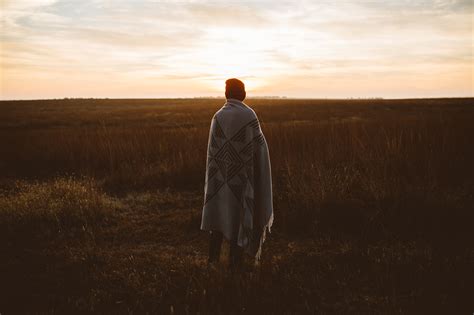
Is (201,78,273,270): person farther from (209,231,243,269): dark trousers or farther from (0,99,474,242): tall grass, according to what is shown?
(0,99,474,242): tall grass

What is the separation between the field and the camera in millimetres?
3363

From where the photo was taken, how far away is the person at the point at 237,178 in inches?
141

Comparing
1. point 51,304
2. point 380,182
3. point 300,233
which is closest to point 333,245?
point 300,233

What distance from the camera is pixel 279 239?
517 centimetres

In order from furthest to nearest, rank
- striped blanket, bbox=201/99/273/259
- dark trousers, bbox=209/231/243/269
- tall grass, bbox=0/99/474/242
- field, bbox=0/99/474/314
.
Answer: tall grass, bbox=0/99/474/242 < dark trousers, bbox=209/231/243/269 < striped blanket, bbox=201/99/273/259 < field, bbox=0/99/474/314

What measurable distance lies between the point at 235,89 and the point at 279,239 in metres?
2.44

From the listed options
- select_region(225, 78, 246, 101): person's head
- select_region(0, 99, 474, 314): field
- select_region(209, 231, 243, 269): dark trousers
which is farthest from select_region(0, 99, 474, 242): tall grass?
select_region(225, 78, 246, 101): person's head

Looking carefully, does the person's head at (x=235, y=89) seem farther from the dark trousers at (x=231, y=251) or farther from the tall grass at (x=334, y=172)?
the tall grass at (x=334, y=172)

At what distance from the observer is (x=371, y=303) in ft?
10.8

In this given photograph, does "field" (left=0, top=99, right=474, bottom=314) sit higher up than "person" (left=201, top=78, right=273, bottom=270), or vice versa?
"person" (left=201, top=78, right=273, bottom=270)

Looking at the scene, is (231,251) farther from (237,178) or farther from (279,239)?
(279,239)

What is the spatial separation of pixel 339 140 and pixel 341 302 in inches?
241

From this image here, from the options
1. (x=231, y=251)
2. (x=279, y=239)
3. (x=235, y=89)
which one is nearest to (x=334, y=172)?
(x=279, y=239)

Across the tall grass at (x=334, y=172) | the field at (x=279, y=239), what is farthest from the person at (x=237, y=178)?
the tall grass at (x=334, y=172)
